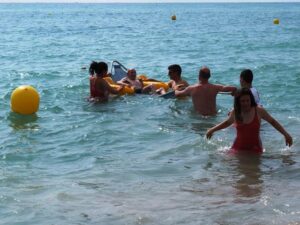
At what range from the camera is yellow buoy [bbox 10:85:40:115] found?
968 cm

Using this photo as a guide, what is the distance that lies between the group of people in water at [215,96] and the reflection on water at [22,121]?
59.3 inches

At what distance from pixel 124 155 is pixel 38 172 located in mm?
1291

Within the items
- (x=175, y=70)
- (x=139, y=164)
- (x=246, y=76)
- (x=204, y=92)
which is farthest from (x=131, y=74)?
(x=139, y=164)

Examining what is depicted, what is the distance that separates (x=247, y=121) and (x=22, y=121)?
183 inches

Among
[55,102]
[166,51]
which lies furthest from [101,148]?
[166,51]

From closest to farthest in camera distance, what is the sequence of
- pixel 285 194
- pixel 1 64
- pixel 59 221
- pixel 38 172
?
pixel 59 221, pixel 285 194, pixel 38 172, pixel 1 64

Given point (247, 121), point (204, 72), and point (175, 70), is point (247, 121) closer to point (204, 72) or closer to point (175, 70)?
point (204, 72)

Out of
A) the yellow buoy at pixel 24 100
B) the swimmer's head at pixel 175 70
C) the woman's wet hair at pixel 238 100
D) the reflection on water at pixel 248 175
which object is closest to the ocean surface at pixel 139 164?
the reflection on water at pixel 248 175

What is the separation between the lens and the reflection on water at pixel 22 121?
941cm

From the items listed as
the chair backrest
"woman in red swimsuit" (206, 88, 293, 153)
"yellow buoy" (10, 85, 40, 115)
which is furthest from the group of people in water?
"yellow buoy" (10, 85, 40, 115)

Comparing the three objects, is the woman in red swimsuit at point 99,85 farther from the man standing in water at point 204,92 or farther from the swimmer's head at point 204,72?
the swimmer's head at point 204,72

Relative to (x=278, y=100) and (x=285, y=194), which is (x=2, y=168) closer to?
(x=285, y=194)

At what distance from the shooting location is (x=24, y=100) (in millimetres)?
9711

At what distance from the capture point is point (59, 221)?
17.3ft
